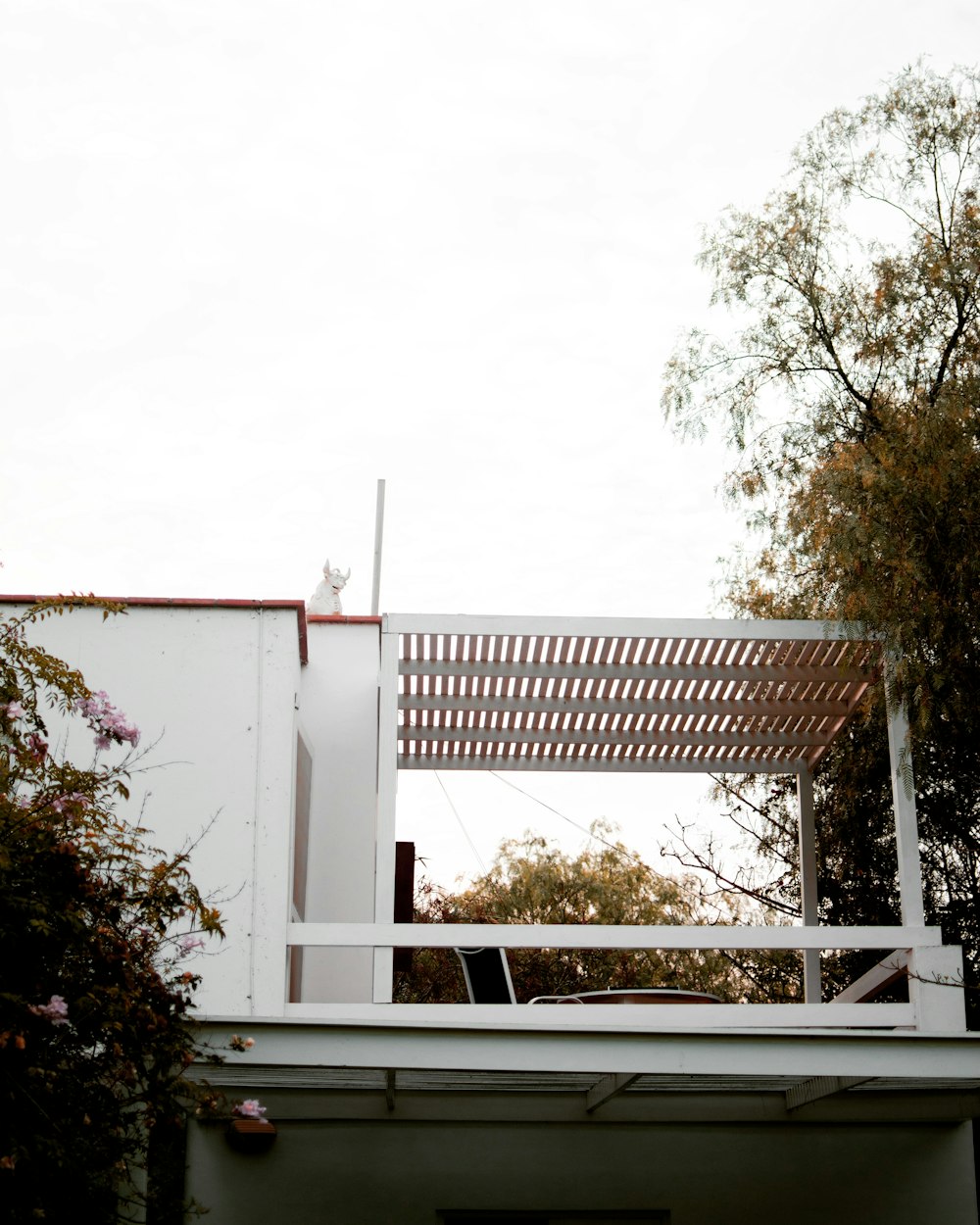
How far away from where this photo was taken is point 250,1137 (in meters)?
8.27

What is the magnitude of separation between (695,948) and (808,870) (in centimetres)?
307

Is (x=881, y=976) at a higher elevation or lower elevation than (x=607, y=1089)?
higher

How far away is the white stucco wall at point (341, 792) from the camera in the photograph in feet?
32.5

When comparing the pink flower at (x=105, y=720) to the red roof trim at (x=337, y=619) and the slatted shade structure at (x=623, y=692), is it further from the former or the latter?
the red roof trim at (x=337, y=619)

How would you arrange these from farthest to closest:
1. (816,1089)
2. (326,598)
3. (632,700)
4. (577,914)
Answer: (577,914) < (326,598) < (632,700) < (816,1089)

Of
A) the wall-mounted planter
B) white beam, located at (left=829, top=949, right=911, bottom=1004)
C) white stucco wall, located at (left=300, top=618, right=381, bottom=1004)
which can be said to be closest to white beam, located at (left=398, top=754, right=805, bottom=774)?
white stucco wall, located at (left=300, top=618, right=381, bottom=1004)

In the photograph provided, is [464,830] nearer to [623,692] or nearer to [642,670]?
[623,692]

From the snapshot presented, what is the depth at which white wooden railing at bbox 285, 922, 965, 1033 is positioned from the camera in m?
8.02

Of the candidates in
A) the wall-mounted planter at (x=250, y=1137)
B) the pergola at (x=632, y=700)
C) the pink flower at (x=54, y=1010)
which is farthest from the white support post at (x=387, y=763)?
the pink flower at (x=54, y=1010)

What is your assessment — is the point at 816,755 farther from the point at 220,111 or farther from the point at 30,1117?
the point at 220,111

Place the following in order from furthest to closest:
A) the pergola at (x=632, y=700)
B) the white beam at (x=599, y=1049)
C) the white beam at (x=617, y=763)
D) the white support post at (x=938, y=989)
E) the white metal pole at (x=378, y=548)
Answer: the white metal pole at (x=378, y=548) < the white beam at (x=617, y=763) < the pergola at (x=632, y=700) < the white support post at (x=938, y=989) < the white beam at (x=599, y=1049)

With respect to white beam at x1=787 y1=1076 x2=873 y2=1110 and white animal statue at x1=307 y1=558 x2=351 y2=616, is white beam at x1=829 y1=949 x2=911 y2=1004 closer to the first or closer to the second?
white beam at x1=787 y1=1076 x2=873 y2=1110

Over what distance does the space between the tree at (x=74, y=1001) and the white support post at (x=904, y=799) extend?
4347 millimetres

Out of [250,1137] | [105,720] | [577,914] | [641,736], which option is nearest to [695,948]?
[641,736]
